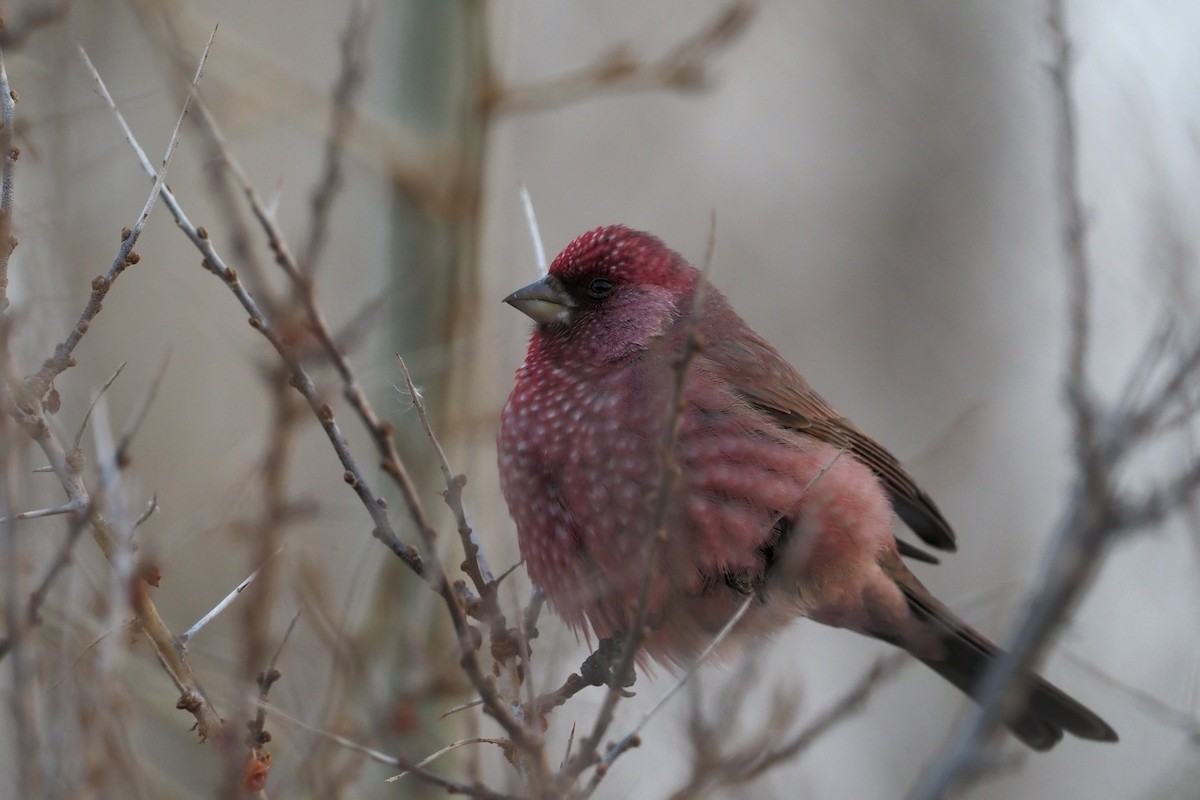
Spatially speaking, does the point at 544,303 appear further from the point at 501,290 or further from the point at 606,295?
the point at 501,290

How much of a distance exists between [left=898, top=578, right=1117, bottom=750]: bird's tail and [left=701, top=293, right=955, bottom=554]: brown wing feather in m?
0.26

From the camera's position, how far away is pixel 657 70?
6.02m

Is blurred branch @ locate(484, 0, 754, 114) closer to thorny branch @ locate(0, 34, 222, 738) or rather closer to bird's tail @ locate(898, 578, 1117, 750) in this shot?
bird's tail @ locate(898, 578, 1117, 750)

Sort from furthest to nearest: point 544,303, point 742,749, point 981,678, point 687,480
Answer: point 981,678 → point 544,303 → point 687,480 → point 742,749

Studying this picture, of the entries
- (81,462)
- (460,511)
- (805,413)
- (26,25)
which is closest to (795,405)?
(805,413)

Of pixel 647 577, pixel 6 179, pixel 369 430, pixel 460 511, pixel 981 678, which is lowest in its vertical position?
pixel 981 678

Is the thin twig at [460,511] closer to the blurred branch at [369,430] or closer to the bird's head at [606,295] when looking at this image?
the blurred branch at [369,430]

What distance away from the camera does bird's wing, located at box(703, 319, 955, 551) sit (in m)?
4.62

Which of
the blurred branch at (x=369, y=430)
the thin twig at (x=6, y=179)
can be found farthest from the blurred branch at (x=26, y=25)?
the blurred branch at (x=369, y=430)

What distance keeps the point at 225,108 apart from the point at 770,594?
3887 mm

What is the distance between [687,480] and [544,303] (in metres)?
1.00

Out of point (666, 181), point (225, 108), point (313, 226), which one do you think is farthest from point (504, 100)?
point (666, 181)

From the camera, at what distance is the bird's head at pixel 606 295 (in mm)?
4445

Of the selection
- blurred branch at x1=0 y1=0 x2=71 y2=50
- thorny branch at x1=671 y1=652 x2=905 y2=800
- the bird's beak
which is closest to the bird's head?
the bird's beak
